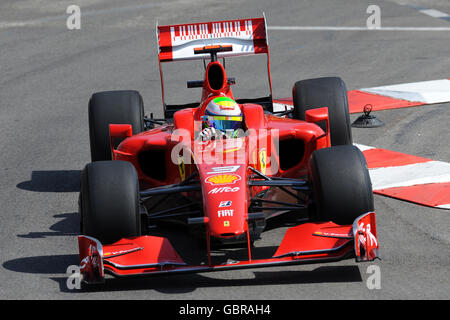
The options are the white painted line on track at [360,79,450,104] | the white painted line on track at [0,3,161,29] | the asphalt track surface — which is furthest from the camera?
the white painted line on track at [0,3,161,29]

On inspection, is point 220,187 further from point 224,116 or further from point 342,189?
point 224,116

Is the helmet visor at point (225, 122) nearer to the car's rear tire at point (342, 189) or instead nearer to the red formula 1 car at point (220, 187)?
the red formula 1 car at point (220, 187)

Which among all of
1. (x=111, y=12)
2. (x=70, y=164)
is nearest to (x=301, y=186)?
(x=70, y=164)

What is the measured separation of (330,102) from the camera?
9.34 metres

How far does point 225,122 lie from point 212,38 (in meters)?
2.11

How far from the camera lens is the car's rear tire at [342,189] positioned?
6938 mm

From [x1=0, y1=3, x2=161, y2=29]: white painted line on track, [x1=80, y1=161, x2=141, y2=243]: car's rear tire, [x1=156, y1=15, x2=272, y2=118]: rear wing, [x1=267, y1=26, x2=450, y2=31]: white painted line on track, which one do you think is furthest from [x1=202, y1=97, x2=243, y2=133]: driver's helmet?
[x1=0, y1=3, x2=161, y2=29]: white painted line on track

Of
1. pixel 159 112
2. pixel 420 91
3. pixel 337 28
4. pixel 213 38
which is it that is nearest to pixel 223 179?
pixel 213 38

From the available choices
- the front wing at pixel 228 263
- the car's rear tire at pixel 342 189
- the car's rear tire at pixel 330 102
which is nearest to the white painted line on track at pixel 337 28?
the car's rear tire at pixel 330 102

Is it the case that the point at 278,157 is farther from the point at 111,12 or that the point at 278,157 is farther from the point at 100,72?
the point at 111,12

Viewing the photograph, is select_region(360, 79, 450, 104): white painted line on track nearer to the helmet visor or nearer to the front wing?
the helmet visor

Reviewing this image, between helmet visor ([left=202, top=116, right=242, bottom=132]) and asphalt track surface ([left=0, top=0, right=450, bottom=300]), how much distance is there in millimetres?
1095

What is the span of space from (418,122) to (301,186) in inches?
191

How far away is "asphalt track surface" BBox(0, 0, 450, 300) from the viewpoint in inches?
266
